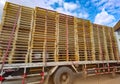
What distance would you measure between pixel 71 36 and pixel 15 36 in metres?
3.03

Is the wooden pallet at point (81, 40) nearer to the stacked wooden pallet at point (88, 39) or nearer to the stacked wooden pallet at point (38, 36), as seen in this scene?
the stacked wooden pallet at point (88, 39)

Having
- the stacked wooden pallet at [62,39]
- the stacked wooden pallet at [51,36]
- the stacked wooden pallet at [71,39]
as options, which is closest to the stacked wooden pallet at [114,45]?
the stacked wooden pallet at [71,39]

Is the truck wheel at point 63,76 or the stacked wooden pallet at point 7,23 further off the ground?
the stacked wooden pallet at point 7,23

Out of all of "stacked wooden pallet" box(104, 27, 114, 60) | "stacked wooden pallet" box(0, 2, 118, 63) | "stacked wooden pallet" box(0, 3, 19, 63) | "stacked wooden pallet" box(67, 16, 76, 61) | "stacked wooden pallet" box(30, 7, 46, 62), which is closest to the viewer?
"stacked wooden pallet" box(0, 3, 19, 63)

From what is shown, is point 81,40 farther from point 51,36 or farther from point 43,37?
point 43,37

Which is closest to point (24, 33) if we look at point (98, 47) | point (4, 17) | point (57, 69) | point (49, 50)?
point (4, 17)

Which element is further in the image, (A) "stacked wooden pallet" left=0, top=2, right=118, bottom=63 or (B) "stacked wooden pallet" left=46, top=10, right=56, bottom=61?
(B) "stacked wooden pallet" left=46, top=10, right=56, bottom=61

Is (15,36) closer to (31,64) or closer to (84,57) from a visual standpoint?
(31,64)

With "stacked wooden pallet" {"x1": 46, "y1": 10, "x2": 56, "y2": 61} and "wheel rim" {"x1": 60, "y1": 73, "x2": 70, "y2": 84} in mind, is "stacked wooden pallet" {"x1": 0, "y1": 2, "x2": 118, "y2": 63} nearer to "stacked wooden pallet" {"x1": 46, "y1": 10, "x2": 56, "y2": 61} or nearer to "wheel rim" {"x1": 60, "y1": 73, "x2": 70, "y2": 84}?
Answer: "stacked wooden pallet" {"x1": 46, "y1": 10, "x2": 56, "y2": 61}

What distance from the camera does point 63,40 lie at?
6.23 meters

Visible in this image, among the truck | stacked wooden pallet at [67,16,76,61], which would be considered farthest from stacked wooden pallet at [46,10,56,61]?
stacked wooden pallet at [67,16,76,61]

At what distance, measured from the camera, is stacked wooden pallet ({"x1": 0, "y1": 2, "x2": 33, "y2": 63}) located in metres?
4.77

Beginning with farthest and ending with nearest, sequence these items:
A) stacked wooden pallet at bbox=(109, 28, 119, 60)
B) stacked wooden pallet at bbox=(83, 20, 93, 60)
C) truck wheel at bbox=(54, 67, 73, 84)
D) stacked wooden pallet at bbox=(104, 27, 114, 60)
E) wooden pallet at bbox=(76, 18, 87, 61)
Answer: stacked wooden pallet at bbox=(109, 28, 119, 60), stacked wooden pallet at bbox=(104, 27, 114, 60), stacked wooden pallet at bbox=(83, 20, 93, 60), wooden pallet at bbox=(76, 18, 87, 61), truck wheel at bbox=(54, 67, 73, 84)

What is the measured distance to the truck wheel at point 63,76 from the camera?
551 centimetres
